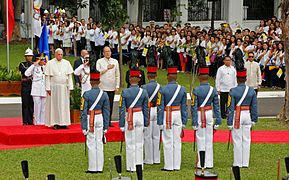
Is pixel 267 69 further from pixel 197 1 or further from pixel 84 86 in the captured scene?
pixel 197 1

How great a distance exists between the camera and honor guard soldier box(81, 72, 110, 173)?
1563cm

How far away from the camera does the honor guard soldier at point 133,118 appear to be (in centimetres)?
1562

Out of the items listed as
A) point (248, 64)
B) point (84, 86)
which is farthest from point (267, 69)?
point (84, 86)

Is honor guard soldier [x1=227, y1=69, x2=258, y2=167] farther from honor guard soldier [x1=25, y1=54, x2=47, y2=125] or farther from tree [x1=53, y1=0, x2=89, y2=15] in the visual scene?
tree [x1=53, y1=0, x2=89, y2=15]

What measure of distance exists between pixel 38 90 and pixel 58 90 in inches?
46.3

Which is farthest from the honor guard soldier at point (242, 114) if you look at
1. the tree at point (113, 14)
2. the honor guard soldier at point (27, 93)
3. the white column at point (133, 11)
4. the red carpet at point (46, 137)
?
the white column at point (133, 11)

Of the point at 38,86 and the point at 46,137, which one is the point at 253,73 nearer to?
the point at 38,86

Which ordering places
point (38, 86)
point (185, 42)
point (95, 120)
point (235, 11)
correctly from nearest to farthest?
point (95, 120) < point (38, 86) < point (185, 42) < point (235, 11)

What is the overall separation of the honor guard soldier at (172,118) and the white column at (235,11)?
3307cm

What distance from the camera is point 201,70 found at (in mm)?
16359

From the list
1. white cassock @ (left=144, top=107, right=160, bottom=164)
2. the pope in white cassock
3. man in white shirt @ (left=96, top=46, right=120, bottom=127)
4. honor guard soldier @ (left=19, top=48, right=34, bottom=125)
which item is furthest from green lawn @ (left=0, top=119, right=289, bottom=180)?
honor guard soldier @ (left=19, top=48, right=34, bottom=125)

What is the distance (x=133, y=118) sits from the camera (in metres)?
15.7

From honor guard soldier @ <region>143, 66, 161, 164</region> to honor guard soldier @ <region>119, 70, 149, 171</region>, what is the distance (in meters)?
0.67

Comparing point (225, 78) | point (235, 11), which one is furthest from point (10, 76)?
point (235, 11)
